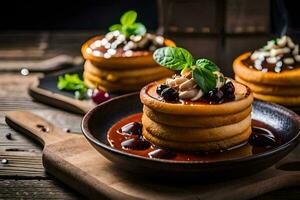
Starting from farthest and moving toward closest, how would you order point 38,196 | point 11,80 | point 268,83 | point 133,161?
point 11,80 < point 268,83 < point 38,196 < point 133,161

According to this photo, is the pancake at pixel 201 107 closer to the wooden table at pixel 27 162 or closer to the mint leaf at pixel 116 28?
the wooden table at pixel 27 162

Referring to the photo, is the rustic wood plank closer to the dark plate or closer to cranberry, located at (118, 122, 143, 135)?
the dark plate

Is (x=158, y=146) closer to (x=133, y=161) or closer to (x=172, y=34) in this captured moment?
(x=133, y=161)

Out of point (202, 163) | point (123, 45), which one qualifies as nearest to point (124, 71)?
point (123, 45)

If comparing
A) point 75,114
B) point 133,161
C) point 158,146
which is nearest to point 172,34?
point 75,114

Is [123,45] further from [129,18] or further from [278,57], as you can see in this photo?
[278,57]
